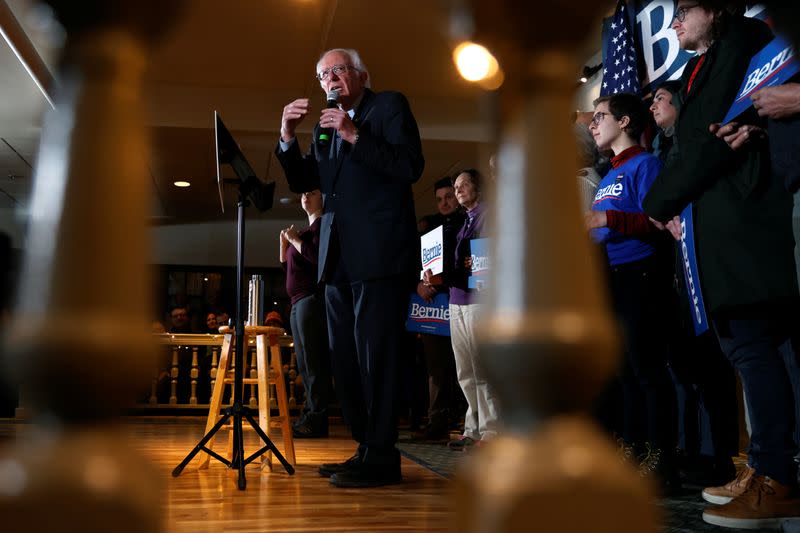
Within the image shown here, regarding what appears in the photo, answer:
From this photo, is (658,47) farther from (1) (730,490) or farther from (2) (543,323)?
(2) (543,323)

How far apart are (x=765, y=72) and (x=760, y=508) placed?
820 mm

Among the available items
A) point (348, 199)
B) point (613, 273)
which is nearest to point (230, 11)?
Result: point (348, 199)

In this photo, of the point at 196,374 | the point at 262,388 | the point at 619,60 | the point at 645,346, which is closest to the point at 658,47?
the point at 619,60

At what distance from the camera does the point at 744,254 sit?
4.53 ft

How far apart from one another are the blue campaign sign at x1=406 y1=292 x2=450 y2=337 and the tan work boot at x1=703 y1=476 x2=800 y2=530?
2276mm

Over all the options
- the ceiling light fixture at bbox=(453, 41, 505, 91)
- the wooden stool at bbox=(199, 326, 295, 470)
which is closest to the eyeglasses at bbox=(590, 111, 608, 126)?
the wooden stool at bbox=(199, 326, 295, 470)

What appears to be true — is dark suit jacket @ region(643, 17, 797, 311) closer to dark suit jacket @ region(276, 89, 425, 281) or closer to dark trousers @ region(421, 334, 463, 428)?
dark suit jacket @ region(276, 89, 425, 281)

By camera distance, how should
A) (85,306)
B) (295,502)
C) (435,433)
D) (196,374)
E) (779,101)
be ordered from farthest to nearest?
(196,374)
(435,433)
(295,502)
(779,101)
(85,306)

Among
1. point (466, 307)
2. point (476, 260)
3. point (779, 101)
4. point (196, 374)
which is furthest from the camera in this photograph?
point (196, 374)

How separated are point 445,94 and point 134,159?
5514 millimetres

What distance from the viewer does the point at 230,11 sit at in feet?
13.4

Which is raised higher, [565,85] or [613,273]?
[613,273]

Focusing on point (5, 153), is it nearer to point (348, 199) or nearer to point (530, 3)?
point (348, 199)

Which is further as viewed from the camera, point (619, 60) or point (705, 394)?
point (619, 60)
